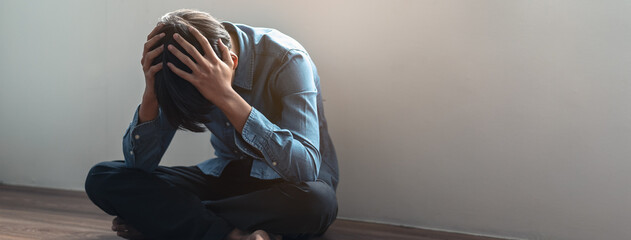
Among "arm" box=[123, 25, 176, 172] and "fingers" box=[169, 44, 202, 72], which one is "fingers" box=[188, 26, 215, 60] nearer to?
"fingers" box=[169, 44, 202, 72]

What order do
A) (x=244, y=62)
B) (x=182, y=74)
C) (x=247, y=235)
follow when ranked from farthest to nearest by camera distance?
(x=244, y=62)
(x=247, y=235)
(x=182, y=74)

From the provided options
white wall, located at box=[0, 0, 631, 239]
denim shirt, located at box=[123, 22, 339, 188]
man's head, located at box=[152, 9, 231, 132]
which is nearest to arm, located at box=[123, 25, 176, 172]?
denim shirt, located at box=[123, 22, 339, 188]

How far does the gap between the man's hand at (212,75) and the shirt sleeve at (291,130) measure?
1.4 inches

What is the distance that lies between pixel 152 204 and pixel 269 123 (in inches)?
14.7

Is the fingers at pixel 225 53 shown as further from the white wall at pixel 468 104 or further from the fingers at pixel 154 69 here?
the white wall at pixel 468 104

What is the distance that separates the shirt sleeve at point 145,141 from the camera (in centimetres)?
136

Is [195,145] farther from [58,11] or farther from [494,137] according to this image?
[494,137]

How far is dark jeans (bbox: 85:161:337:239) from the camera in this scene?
130cm

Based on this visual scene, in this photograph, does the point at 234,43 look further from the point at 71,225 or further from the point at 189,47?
the point at 71,225

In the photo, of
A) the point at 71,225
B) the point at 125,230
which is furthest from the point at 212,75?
the point at 71,225

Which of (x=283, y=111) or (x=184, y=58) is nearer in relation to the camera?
(x=184, y=58)

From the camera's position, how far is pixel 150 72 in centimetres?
123

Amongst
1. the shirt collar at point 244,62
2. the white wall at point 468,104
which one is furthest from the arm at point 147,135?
the white wall at point 468,104

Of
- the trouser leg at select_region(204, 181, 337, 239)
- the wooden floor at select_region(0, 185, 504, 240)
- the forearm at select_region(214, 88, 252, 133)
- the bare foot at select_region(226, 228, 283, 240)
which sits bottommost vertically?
the wooden floor at select_region(0, 185, 504, 240)
